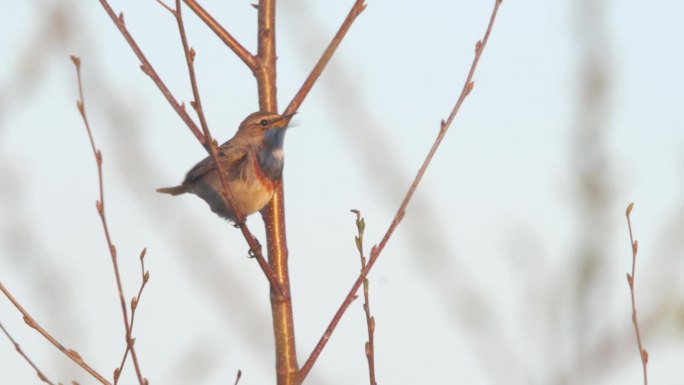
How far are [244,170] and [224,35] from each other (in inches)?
86.1

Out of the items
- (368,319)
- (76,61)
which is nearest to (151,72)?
(76,61)

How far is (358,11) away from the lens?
4547 millimetres

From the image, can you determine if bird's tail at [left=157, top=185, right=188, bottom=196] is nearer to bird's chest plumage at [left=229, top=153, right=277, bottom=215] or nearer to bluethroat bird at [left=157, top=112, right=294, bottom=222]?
bluethroat bird at [left=157, top=112, right=294, bottom=222]

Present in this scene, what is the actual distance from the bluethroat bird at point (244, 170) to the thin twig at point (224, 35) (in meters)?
1.60

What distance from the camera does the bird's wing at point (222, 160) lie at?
272 inches

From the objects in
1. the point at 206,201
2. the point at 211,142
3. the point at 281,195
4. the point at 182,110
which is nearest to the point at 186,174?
the point at 206,201

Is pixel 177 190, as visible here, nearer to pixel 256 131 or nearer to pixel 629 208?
pixel 256 131

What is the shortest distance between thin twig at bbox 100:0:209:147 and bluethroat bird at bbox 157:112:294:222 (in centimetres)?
197

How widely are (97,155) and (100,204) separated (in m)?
0.22

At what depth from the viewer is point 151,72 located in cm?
425

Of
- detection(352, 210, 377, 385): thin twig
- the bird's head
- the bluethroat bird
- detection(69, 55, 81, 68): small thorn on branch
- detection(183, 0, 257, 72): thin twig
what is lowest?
detection(352, 210, 377, 385): thin twig

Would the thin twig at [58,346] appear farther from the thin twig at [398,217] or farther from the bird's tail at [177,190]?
the bird's tail at [177,190]

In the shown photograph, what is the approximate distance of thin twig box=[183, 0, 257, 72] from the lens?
4.54 meters

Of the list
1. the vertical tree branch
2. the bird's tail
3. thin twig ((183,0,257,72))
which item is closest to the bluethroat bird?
the bird's tail
